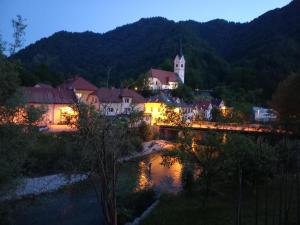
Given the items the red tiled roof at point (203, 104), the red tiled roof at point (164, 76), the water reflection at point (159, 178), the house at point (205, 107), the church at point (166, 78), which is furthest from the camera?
the red tiled roof at point (164, 76)

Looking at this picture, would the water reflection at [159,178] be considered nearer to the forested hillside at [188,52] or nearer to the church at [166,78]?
the church at [166,78]

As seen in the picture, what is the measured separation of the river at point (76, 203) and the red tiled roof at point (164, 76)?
53123 mm

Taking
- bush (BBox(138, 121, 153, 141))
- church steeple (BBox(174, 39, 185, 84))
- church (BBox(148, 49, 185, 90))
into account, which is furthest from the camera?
church steeple (BBox(174, 39, 185, 84))

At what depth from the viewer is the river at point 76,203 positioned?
17531 mm

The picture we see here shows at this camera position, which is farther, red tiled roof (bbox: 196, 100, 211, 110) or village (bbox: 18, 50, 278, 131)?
red tiled roof (bbox: 196, 100, 211, 110)

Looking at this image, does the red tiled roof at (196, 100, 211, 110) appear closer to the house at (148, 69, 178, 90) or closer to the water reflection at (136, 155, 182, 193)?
the house at (148, 69, 178, 90)

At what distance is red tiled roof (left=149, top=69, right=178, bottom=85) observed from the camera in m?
80.4

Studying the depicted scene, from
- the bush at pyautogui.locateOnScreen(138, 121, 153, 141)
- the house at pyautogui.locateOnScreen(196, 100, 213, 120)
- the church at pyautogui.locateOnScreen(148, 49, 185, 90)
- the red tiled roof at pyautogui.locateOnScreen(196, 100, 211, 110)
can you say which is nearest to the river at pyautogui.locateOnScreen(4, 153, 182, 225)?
the bush at pyautogui.locateOnScreen(138, 121, 153, 141)

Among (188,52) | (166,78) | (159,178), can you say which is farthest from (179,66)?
(159,178)

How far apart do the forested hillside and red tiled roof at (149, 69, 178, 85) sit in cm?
721

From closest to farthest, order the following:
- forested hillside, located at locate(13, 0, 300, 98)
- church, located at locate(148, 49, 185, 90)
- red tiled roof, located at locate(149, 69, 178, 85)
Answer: church, located at locate(148, 49, 185, 90), red tiled roof, located at locate(149, 69, 178, 85), forested hillside, located at locate(13, 0, 300, 98)

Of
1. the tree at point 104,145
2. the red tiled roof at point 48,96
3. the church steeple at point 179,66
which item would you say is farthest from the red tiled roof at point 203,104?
the tree at point 104,145

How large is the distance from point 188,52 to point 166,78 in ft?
65.9

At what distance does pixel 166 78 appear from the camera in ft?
273
